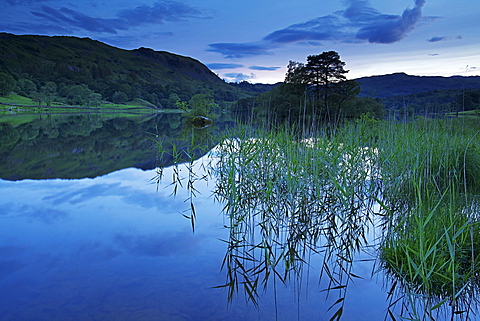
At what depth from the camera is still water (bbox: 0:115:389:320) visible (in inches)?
136

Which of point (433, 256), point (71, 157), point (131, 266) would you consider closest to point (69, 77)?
point (71, 157)

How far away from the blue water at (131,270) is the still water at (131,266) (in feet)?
0.04

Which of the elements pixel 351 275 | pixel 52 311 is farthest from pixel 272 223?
pixel 52 311

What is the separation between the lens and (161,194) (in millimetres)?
8352

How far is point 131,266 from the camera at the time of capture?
447 centimetres

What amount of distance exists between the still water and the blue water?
0.04 feet

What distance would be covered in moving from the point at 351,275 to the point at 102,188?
7.50 metres

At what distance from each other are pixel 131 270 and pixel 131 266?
13 cm

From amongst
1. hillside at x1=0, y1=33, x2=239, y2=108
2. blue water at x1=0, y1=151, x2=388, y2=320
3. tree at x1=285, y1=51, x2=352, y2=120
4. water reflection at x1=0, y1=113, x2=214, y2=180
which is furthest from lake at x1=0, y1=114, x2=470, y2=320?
hillside at x1=0, y1=33, x2=239, y2=108

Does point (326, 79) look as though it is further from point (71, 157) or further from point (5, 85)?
point (5, 85)

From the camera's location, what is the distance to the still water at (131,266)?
3.45 metres

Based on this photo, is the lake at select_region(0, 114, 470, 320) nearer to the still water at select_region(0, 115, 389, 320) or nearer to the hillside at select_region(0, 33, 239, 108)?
the still water at select_region(0, 115, 389, 320)

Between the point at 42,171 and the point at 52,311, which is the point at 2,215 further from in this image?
the point at 42,171

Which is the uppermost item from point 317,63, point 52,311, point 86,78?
point 86,78
